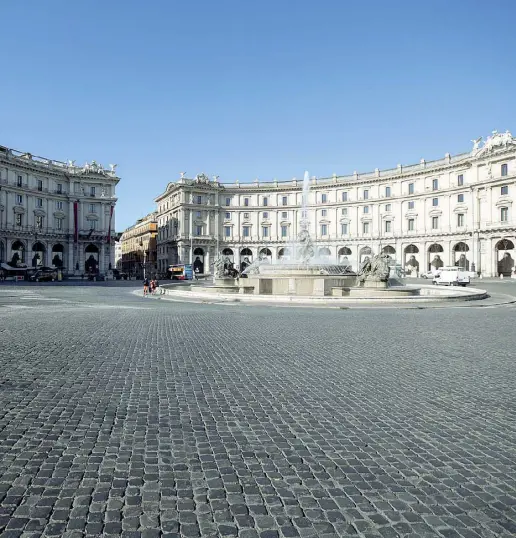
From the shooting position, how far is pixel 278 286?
27.3m

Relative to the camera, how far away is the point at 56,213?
7312 cm

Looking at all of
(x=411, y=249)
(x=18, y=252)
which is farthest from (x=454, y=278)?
(x=18, y=252)

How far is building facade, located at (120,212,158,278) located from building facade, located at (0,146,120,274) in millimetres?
22109

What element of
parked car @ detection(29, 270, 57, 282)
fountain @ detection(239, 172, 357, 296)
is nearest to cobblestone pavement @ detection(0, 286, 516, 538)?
fountain @ detection(239, 172, 357, 296)

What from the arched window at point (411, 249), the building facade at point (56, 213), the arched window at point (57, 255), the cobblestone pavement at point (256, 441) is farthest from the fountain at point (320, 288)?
the arched window at point (57, 255)

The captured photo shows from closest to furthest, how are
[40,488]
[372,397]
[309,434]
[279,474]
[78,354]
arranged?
[40,488]
[279,474]
[309,434]
[372,397]
[78,354]

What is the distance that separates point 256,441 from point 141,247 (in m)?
120

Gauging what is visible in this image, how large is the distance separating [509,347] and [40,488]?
382 inches

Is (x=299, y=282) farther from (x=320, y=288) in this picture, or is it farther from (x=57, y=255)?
(x=57, y=255)

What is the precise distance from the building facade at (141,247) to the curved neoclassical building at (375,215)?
35.3ft

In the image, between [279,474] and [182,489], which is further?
[279,474]

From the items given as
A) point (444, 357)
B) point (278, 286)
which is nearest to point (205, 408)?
point (444, 357)

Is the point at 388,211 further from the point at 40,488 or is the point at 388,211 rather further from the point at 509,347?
the point at 40,488

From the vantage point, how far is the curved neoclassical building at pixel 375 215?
64.4m
